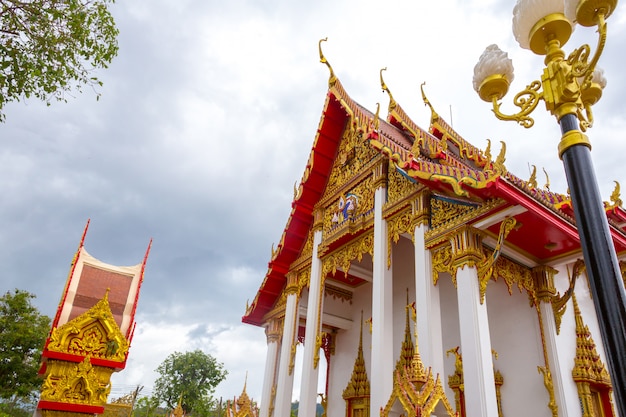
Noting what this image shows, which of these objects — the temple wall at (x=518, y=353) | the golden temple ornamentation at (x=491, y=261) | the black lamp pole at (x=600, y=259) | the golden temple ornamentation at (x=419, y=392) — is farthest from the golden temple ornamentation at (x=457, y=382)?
the black lamp pole at (x=600, y=259)

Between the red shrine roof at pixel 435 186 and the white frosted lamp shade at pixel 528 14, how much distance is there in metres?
2.30

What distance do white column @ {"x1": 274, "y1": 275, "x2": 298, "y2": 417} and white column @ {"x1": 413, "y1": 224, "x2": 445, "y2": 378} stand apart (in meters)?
3.45

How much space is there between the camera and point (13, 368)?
1748cm

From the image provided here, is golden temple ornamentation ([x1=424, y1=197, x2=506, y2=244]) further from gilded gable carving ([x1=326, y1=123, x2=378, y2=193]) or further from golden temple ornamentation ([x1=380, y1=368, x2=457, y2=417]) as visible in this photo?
gilded gable carving ([x1=326, y1=123, x2=378, y2=193])

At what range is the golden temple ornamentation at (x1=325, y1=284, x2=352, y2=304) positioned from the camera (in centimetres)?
1035

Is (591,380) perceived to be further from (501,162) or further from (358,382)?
(358,382)

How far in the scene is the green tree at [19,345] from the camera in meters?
17.4

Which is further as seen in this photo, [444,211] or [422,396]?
[444,211]

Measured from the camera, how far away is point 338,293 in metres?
10.5

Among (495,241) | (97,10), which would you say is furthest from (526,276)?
(97,10)

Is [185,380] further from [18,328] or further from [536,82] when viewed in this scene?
[536,82]

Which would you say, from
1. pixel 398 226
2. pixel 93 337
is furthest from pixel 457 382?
pixel 93 337

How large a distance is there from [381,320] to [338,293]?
4.13m

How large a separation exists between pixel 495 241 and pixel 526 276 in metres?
0.98
